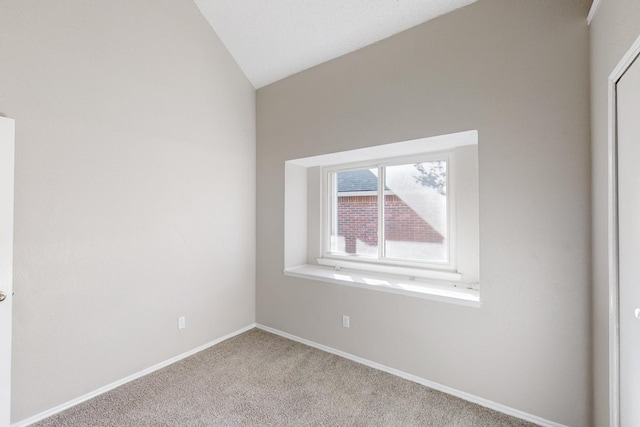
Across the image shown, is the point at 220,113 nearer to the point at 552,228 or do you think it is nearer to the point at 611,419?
the point at 552,228

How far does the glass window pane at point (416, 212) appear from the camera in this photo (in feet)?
9.31

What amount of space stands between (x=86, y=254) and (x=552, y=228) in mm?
3337

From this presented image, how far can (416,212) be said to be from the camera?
3.01 m

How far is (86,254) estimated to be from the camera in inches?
85.7

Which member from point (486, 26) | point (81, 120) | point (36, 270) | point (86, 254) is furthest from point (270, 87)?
point (36, 270)

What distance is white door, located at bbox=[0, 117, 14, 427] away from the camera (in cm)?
173

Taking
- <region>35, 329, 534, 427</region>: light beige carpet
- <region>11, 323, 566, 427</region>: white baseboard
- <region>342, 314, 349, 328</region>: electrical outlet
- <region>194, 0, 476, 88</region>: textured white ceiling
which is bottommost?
<region>35, 329, 534, 427</region>: light beige carpet

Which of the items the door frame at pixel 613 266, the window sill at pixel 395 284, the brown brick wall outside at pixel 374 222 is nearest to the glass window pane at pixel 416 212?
the brown brick wall outside at pixel 374 222

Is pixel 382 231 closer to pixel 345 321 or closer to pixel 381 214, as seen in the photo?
pixel 381 214

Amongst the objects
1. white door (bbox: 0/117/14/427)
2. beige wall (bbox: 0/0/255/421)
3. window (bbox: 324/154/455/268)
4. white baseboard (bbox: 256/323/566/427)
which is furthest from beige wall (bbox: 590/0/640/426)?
white door (bbox: 0/117/14/427)

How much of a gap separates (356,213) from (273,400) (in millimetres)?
2095

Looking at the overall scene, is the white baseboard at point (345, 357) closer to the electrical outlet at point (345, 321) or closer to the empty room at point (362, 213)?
the empty room at point (362, 213)

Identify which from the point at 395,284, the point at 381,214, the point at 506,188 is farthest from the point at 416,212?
the point at 506,188

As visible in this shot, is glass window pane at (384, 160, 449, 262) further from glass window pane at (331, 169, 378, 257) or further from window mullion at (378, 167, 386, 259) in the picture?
glass window pane at (331, 169, 378, 257)
